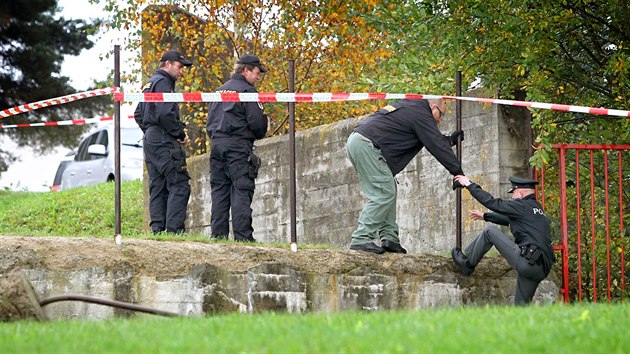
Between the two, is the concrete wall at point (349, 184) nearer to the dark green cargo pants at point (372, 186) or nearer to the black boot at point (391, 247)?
the black boot at point (391, 247)

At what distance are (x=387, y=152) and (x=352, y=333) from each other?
4.49 metres

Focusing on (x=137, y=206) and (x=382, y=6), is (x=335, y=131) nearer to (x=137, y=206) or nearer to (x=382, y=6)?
(x=382, y=6)

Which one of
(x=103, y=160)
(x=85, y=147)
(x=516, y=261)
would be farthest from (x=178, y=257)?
(x=85, y=147)

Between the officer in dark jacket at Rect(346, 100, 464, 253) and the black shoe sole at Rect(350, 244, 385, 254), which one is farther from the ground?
the officer in dark jacket at Rect(346, 100, 464, 253)

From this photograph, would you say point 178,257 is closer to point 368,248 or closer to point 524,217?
point 368,248

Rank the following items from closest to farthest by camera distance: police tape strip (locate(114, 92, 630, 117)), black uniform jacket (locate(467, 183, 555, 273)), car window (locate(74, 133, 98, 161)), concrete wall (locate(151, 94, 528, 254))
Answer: police tape strip (locate(114, 92, 630, 117))
black uniform jacket (locate(467, 183, 555, 273))
concrete wall (locate(151, 94, 528, 254))
car window (locate(74, 133, 98, 161))

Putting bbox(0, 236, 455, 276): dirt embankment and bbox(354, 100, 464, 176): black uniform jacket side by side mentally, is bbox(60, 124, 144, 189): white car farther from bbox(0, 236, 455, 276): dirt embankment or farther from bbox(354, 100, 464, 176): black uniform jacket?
bbox(0, 236, 455, 276): dirt embankment

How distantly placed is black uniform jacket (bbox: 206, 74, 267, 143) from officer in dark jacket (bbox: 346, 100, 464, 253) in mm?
954

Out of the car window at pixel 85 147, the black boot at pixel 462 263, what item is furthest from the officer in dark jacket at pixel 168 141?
the car window at pixel 85 147

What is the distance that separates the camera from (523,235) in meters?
10.5

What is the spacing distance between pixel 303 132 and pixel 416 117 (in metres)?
4.03

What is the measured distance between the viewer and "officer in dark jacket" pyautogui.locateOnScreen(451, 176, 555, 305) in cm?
1036

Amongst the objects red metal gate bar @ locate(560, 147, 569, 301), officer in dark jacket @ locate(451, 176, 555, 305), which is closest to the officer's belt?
officer in dark jacket @ locate(451, 176, 555, 305)

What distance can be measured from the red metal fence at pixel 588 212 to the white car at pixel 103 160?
12.4 metres
